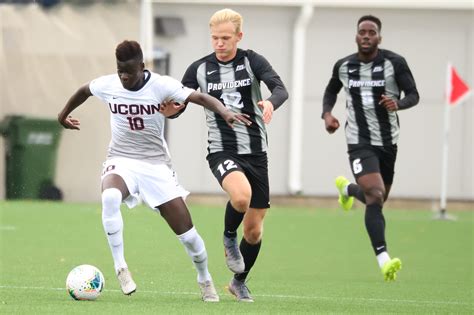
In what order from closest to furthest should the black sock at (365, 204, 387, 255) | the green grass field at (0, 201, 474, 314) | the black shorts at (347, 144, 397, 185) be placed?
the green grass field at (0, 201, 474, 314) → the black sock at (365, 204, 387, 255) → the black shorts at (347, 144, 397, 185)

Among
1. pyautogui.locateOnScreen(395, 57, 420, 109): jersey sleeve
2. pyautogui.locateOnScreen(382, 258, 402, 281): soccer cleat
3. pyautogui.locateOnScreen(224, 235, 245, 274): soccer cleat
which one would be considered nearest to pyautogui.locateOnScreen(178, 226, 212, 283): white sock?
pyautogui.locateOnScreen(224, 235, 245, 274): soccer cleat

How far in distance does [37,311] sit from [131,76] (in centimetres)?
192

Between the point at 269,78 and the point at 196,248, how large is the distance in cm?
151

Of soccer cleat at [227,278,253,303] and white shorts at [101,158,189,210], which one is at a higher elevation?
white shorts at [101,158,189,210]

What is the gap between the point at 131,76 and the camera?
10.5 meters

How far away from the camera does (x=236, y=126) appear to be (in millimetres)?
11273

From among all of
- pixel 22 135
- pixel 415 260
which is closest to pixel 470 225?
pixel 415 260

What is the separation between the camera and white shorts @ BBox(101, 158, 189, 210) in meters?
10.6

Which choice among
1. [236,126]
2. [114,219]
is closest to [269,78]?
[236,126]

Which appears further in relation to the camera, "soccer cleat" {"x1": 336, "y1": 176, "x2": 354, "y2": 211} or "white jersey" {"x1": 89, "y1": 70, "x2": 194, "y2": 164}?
"soccer cleat" {"x1": 336, "y1": 176, "x2": 354, "y2": 211}

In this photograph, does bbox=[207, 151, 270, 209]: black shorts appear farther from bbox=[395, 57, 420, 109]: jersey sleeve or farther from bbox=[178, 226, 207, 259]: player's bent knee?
bbox=[395, 57, 420, 109]: jersey sleeve

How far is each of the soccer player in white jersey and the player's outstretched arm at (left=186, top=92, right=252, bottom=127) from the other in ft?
0.04

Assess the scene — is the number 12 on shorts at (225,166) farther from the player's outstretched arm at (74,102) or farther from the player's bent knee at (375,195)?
the player's bent knee at (375,195)

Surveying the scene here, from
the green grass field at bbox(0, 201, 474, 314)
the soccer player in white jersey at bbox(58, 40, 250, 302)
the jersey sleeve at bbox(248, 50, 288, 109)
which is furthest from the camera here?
the jersey sleeve at bbox(248, 50, 288, 109)
